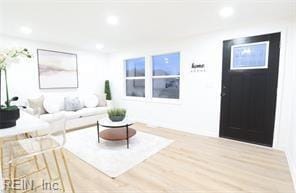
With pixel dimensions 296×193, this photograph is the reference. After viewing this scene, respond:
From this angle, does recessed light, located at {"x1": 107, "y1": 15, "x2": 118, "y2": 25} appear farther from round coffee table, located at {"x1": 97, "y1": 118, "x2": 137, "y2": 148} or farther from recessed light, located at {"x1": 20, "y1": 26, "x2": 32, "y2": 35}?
round coffee table, located at {"x1": 97, "y1": 118, "x2": 137, "y2": 148}

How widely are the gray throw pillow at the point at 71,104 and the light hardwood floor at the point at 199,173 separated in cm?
178

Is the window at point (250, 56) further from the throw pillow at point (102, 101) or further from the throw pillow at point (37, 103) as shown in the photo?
the throw pillow at point (37, 103)

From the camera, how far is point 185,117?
159 inches

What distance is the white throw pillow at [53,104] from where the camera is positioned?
3965 millimetres

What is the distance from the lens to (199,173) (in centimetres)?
221

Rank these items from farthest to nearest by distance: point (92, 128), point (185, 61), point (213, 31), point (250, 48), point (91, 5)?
point (92, 128) → point (185, 61) → point (213, 31) → point (250, 48) → point (91, 5)

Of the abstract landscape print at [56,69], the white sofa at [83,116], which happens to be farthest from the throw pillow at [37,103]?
the abstract landscape print at [56,69]

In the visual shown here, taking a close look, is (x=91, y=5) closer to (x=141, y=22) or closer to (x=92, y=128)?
(x=141, y=22)

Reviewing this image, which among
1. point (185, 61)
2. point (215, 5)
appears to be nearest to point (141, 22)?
point (215, 5)

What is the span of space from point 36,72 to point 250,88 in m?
4.81

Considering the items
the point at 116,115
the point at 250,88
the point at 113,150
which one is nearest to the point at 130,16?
the point at 116,115

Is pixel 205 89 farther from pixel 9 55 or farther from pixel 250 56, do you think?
pixel 9 55

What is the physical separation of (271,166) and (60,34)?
4.53m

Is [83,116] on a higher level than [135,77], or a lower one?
lower
